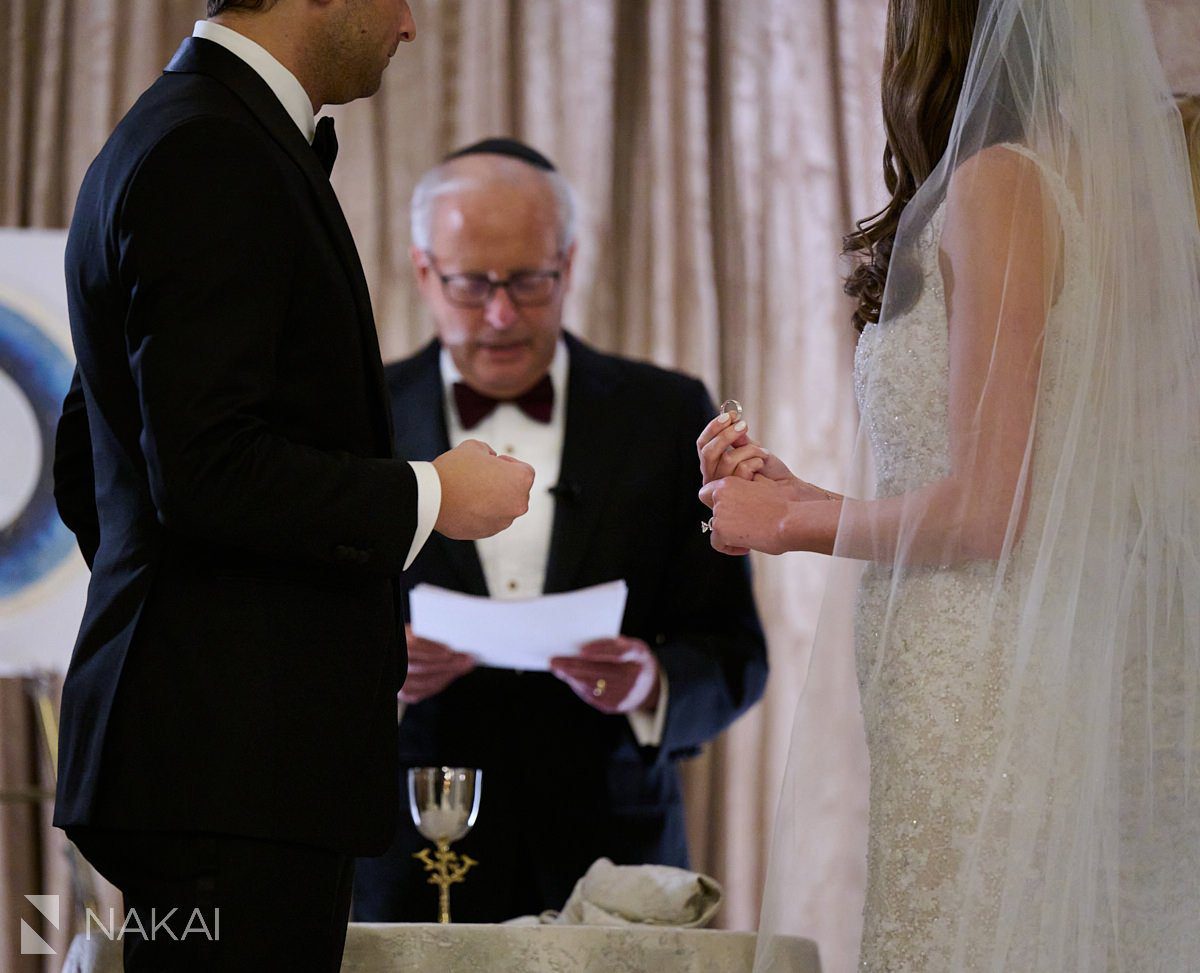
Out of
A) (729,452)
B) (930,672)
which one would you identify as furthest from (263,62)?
(930,672)

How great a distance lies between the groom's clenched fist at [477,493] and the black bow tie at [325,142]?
1.34 ft

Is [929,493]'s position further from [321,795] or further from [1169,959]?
[321,795]

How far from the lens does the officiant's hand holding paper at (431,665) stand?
3.10 m

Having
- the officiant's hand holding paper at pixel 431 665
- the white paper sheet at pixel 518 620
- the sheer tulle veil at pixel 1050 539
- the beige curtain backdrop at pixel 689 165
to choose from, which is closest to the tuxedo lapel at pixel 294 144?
the sheer tulle veil at pixel 1050 539

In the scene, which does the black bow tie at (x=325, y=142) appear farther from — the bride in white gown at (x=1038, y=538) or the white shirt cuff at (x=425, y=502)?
the bride in white gown at (x=1038, y=538)

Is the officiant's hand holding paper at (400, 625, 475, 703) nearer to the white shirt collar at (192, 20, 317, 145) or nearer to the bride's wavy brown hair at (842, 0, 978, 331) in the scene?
the bride's wavy brown hair at (842, 0, 978, 331)

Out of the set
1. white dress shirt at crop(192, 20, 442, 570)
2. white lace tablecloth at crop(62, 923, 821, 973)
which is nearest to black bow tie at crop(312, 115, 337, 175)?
white dress shirt at crop(192, 20, 442, 570)

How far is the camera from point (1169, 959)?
5.59 ft

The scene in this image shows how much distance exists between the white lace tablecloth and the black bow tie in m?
1.03

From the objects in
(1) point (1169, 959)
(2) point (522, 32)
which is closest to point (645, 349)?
(2) point (522, 32)

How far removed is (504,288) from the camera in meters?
3.59

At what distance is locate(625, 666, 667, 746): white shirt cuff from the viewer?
127 inches

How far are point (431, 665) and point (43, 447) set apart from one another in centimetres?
130

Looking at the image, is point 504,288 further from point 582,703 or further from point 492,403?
point 582,703
